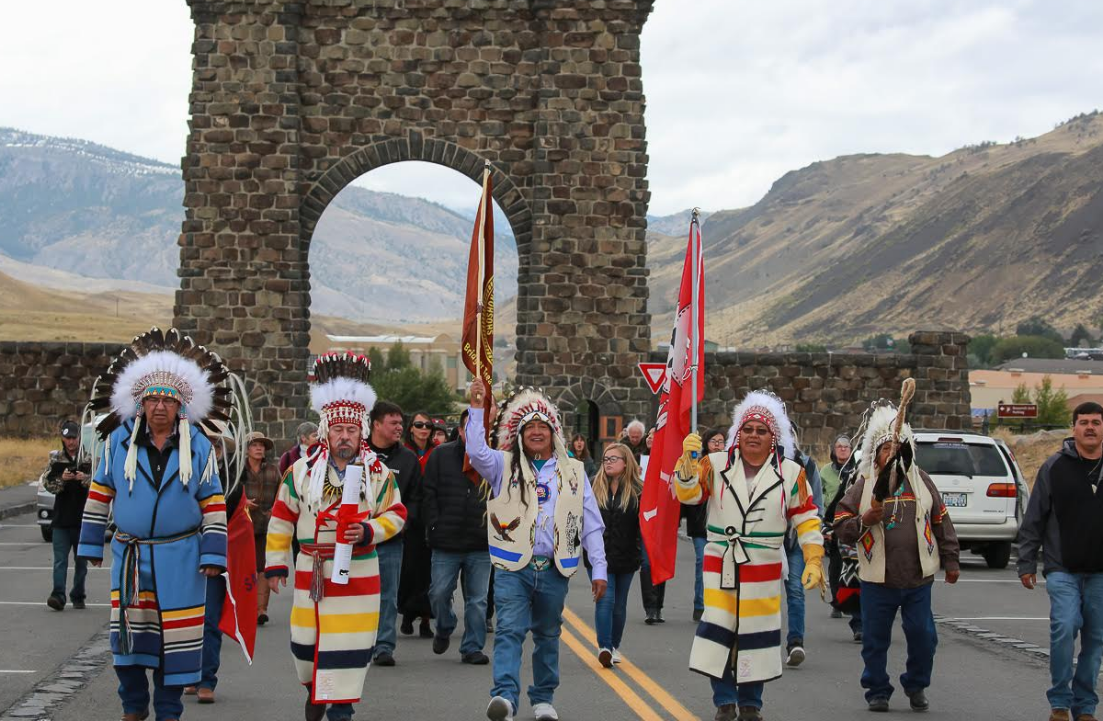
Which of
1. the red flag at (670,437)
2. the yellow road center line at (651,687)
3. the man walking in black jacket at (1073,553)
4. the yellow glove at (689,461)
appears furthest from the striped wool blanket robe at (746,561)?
the man walking in black jacket at (1073,553)

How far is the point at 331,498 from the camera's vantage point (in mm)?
9688

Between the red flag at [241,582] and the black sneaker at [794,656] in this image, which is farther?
the black sneaker at [794,656]

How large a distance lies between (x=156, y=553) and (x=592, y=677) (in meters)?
4.09

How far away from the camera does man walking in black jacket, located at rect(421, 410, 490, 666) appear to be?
1316 cm

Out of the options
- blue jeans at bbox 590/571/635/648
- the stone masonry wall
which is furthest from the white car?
the stone masonry wall

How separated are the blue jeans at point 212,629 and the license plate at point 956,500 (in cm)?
1193

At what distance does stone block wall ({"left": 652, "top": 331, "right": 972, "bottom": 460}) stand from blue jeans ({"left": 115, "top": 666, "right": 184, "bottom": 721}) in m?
26.5

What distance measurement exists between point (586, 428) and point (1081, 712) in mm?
23153

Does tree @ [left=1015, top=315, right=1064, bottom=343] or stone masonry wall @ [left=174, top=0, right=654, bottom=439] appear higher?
tree @ [left=1015, top=315, right=1064, bottom=343]

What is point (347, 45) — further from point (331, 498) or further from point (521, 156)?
point (331, 498)

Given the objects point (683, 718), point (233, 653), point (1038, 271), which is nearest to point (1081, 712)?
point (683, 718)

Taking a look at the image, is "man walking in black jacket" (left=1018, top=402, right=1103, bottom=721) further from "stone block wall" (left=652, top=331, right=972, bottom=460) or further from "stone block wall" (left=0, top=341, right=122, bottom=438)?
"stone block wall" (left=0, top=341, right=122, bottom=438)

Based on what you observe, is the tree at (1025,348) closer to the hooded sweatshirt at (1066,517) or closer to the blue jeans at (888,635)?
the blue jeans at (888,635)

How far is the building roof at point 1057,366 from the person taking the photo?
351 ft
